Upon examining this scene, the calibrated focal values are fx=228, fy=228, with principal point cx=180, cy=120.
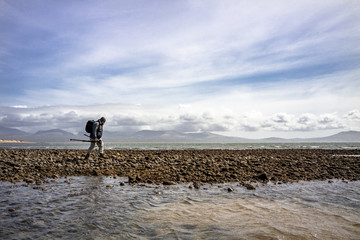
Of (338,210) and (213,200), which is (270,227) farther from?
(338,210)

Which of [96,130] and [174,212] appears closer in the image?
[174,212]

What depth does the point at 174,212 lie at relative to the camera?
24.3 ft

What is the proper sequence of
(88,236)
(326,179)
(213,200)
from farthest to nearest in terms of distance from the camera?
1. (326,179)
2. (213,200)
3. (88,236)

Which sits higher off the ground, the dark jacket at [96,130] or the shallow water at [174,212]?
the dark jacket at [96,130]

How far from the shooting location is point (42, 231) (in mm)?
5719

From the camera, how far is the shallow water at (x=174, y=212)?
5754 millimetres

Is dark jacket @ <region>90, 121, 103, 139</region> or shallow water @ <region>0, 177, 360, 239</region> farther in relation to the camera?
dark jacket @ <region>90, 121, 103, 139</region>

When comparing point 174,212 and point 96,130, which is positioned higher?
point 96,130

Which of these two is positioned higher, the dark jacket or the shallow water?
the dark jacket

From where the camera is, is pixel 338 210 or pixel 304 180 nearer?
pixel 338 210

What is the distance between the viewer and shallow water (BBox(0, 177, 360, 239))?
18.9ft

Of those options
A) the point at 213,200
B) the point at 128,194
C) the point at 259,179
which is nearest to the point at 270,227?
the point at 213,200

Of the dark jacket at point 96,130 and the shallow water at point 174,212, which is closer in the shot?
the shallow water at point 174,212

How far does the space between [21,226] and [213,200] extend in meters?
6.26
